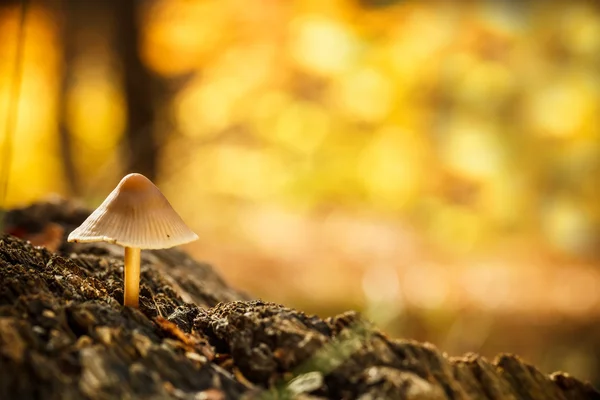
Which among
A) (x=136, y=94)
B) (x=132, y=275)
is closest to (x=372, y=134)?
(x=136, y=94)

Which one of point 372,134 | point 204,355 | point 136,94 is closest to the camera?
point 204,355

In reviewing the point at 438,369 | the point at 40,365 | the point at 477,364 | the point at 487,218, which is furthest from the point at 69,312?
the point at 487,218

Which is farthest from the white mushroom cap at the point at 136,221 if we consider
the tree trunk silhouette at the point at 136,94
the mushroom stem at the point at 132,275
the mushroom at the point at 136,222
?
the tree trunk silhouette at the point at 136,94

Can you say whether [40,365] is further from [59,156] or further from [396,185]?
[59,156]

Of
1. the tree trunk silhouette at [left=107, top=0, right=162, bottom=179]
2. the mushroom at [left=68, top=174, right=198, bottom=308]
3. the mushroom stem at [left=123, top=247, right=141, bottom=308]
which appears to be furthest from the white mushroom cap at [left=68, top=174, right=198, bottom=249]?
the tree trunk silhouette at [left=107, top=0, right=162, bottom=179]

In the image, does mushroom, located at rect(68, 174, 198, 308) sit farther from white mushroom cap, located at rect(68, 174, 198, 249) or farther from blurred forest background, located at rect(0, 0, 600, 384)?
blurred forest background, located at rect(0, 0, 600, 384)

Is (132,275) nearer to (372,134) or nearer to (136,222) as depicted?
(136,222)

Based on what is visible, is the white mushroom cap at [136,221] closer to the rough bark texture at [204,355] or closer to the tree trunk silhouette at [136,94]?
the rough bark texture at [204,355]
